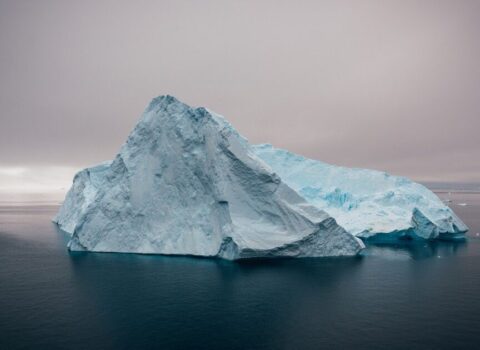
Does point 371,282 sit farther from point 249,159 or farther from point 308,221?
point 249,159

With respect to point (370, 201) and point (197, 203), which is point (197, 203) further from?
point (370, 201)

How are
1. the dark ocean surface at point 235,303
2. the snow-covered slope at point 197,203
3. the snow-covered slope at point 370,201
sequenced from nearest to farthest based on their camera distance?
1. the dark ocean surface at point 235,303
2. the snow-covered slope at point 197,203
3. the snow-covered slope at point 370,201

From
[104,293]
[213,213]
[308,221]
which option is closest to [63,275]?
[104,293]

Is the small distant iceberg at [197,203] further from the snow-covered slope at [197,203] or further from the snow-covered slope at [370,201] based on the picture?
the snow-covered slope at [370,201]

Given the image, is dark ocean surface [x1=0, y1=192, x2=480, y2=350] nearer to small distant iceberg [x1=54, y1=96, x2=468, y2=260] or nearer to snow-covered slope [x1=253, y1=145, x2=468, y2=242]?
small distant iceberg [x1=54, y1=96, x2=468, y2=260]

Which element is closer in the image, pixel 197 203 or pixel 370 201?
pixel 197 203

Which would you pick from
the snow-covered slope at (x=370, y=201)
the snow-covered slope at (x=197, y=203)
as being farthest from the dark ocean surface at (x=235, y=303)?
the snow-covered slope at (x=370, y=201)

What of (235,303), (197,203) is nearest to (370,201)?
(197,203)
